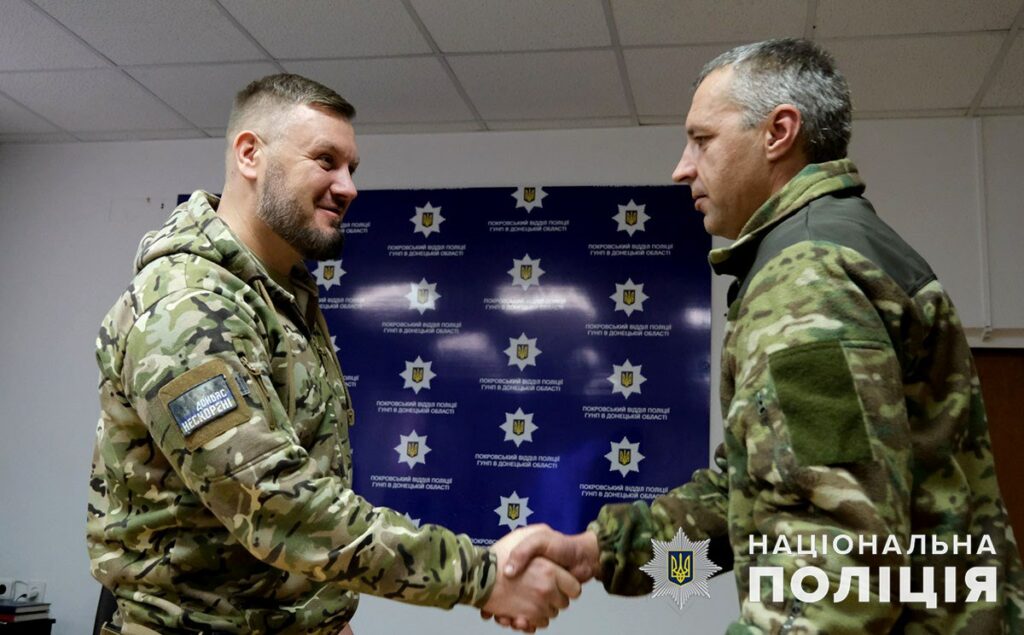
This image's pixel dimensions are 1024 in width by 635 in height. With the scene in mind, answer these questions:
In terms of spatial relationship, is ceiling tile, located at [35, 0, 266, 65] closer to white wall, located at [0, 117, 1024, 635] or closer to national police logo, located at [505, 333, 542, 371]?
white wall, located at [0, 117, 1024, 635]

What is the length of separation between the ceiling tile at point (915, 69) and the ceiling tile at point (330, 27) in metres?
1.71

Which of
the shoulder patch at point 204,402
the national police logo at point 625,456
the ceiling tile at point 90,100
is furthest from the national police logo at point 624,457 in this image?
the ceiling tile at point 90,100

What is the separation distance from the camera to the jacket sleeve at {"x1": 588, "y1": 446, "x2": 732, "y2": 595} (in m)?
1.77

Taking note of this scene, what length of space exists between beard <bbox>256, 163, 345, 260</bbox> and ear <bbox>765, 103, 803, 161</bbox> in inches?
37.8

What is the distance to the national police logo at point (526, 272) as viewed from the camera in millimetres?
4082

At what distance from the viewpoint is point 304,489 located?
138 centimetres

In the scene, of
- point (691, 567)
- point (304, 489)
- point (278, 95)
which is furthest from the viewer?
point (278, 95)

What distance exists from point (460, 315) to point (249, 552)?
2.70m

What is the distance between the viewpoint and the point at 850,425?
1018 mm

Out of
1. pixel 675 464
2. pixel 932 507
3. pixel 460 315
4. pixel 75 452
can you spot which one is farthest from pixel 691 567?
pixel 75 452

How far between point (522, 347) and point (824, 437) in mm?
3023

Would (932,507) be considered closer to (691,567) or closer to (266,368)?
(691,567)

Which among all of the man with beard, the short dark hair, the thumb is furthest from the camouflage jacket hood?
the thumb

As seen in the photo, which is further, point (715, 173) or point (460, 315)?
point (460, 315)
